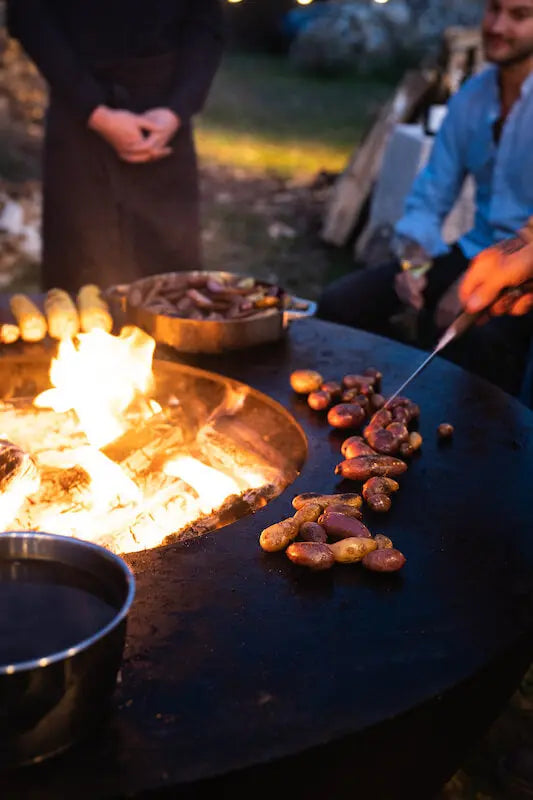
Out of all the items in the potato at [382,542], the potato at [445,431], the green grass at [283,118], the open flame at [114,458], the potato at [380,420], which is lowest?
the green grass at [283,118]

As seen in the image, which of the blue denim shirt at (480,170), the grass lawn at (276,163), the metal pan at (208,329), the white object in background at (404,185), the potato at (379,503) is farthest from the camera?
the grass lawn at (276,163)

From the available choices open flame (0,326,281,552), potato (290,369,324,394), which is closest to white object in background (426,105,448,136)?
potato (290,369,324,394)

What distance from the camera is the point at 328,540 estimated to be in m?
1.69

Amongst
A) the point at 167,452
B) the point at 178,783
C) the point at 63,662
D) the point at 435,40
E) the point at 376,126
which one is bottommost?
the point at 435,40

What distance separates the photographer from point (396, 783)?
1484 mm

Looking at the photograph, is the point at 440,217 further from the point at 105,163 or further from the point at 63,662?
the point at 63,662

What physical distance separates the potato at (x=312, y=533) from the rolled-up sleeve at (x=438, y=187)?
2.67 metres

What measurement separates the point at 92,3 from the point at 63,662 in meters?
3.32

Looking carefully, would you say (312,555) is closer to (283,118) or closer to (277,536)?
(277,536)

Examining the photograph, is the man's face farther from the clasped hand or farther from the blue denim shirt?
the clasped hand

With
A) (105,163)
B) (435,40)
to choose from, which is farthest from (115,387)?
(435,40)

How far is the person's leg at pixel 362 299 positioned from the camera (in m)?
4.00

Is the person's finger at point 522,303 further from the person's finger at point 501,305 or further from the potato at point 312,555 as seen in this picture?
the potato at point 312,555

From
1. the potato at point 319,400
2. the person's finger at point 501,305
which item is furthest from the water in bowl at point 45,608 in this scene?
the person's finger at point 501,305
